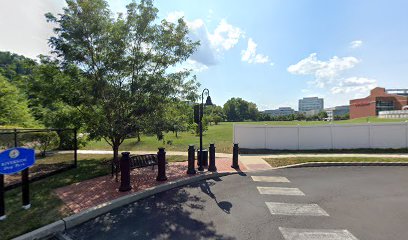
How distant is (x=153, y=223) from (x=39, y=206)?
3034 mm

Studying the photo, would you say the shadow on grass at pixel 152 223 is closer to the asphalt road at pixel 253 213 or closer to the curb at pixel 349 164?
the asphalt road at pixel 253 213

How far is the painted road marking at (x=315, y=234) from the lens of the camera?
15.5ft

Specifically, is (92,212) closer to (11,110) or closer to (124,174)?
(124,174)

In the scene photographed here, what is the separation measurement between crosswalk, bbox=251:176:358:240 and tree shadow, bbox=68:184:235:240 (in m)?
1.24

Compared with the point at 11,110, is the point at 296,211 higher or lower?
lower

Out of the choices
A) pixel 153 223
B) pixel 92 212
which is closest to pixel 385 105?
pixel 153 223

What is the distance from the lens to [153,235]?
488cm

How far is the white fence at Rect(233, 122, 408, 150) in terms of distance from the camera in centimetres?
1545

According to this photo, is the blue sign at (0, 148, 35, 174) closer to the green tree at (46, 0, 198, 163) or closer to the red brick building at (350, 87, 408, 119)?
the green tree at (46, 0, 198, 163)

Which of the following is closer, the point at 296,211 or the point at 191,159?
the point at 296,211

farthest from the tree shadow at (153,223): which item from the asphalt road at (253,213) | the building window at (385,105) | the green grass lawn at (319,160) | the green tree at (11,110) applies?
the building window at (385,105)

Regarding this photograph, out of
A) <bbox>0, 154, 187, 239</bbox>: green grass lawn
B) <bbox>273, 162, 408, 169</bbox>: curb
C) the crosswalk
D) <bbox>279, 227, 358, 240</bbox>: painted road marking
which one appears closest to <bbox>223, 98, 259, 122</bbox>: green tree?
<bbox>273, 162, 408, 169</bbox>: curb

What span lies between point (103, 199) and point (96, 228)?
4.81 ft

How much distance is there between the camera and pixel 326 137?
15.5m
